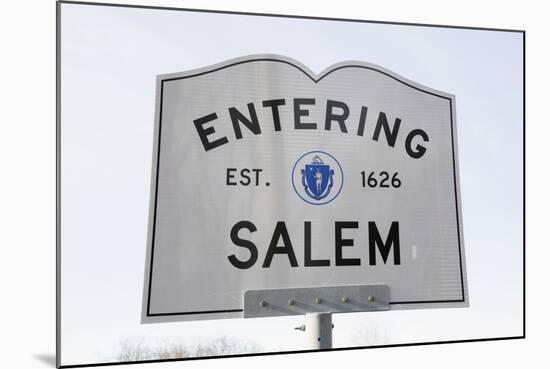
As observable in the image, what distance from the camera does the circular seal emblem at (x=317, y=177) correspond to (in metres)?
3.60

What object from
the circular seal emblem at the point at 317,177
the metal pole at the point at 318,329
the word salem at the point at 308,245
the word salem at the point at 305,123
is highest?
the word salem at the point at 305,123

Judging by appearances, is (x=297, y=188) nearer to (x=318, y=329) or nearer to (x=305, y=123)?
(x=305, y=123)

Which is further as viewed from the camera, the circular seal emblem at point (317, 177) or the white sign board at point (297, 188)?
the circular seal emblem at point (317, 177)

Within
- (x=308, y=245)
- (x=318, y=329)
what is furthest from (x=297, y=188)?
(x=318, y=329)

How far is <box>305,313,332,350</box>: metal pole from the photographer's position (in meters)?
3.60

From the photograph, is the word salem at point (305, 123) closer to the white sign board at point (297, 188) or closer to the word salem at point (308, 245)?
the white sign board at point (297, 188)

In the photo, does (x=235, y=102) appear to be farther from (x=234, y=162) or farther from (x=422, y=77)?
(x=422, y=77)

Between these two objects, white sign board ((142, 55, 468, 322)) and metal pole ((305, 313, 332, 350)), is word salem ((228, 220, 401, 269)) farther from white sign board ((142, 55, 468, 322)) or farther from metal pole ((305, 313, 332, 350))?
metal pole ((305, 313, 332, 350))

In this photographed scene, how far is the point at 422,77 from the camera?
3.81m

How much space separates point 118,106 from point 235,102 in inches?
17.8

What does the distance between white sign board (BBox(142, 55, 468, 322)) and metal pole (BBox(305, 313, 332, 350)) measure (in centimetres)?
13

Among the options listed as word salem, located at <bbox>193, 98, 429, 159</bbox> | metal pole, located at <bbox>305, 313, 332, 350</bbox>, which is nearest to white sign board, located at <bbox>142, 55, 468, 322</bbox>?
word salem, located at <bbox>193, 98, 429, 159</bbox>

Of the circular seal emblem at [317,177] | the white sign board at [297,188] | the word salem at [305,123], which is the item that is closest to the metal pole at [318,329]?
the white sign board at [297,188]

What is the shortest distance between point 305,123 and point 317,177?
22 cm
